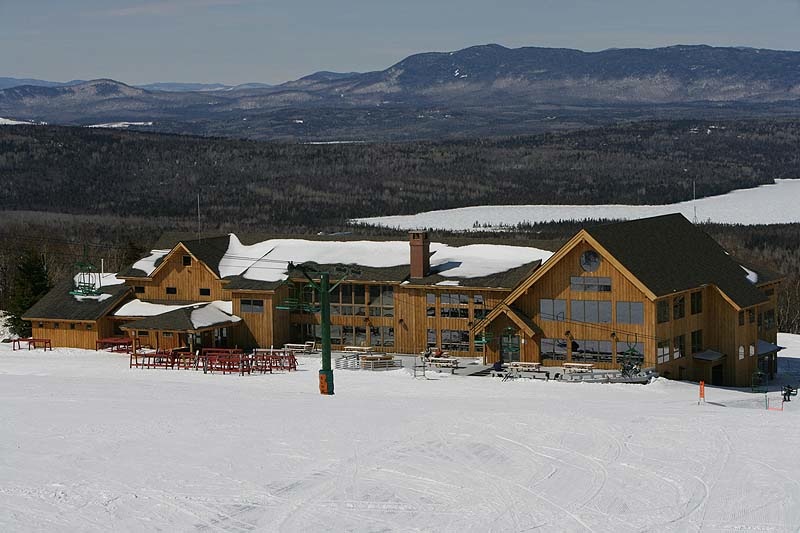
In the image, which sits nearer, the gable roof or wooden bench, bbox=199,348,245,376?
wooden bench, bbox=199,348,245,376

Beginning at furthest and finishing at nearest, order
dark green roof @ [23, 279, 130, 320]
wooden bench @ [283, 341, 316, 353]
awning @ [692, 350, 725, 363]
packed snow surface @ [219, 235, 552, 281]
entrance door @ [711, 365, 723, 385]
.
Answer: dark green roof @ [23, 279, 130, 320]
wooden bench @ [283, 341, 316, 353]
packed snow surface @ [219, 235, 552, 281]
entrance door @ [711, 365, 723, 385]
awning @ [692, 350, 725, 363]

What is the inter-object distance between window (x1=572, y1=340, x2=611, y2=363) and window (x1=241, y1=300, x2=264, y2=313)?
14903mm

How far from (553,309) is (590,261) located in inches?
102

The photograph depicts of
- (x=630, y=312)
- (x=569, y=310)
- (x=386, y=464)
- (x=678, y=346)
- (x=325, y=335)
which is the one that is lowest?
(x=386, y=464)

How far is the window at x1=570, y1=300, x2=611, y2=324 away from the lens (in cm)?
5303

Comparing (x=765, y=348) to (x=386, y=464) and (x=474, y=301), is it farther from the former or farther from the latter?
(x=386, y=464)

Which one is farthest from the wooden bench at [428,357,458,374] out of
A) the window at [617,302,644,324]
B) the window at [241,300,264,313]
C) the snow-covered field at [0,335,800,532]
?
the snow-covered field at [0,335,800,532]

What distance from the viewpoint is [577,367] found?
173 feet


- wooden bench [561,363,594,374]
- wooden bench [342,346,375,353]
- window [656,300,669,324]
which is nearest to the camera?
window [656,300,669,324]

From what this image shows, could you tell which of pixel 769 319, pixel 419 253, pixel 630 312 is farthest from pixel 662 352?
pixel 419 253

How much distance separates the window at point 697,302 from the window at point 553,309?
18.4ft

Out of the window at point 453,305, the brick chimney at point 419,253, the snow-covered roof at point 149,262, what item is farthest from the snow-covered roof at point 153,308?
the window at point 453,305

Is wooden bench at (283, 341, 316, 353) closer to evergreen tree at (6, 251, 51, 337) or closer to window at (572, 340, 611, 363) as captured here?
window at (572, 340, 611, 363)

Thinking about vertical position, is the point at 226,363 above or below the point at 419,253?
below
